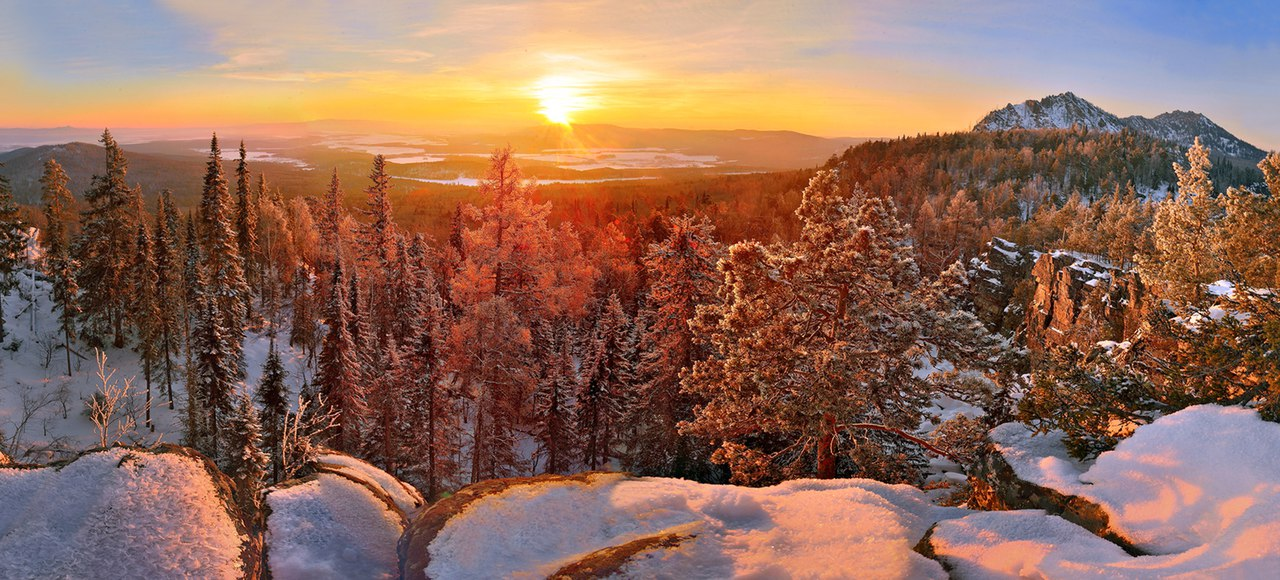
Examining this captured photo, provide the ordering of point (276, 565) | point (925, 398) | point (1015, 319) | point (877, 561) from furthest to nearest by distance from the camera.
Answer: point (1015, 319), point (925, 398), point (276, 565), point (877, 561)

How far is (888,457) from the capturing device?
15.3m

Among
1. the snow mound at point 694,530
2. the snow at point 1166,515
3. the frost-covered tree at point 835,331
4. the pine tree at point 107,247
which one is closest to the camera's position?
the snow at point 1166,515

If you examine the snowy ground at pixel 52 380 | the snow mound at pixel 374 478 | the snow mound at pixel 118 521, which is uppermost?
the snow mound at pixel 118 521

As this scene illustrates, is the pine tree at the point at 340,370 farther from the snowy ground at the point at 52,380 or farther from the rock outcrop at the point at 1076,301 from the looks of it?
the rock outcrop at the point at 1076,301

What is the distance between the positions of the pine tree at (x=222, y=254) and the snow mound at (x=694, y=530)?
3593cm

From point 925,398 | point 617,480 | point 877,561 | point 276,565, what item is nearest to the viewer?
point 877,561

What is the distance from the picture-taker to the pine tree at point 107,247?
4066 cm

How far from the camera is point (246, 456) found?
20250 mm

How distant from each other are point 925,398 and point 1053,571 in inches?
296

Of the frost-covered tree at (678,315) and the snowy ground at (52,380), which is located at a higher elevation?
the frost-covered tree at (678,315)

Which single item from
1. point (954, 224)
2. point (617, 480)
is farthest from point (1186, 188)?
point (954, 224)

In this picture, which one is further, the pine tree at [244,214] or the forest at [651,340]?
the pine tree at [244,214]

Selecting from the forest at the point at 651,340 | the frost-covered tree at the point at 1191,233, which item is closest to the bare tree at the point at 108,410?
the forest at the point at 651,340

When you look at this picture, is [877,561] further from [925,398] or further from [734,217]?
[734,217]
